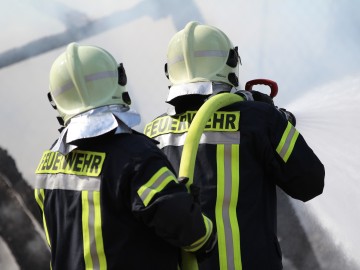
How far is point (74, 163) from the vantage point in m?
2.00

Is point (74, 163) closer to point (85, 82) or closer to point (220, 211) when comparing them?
point (85, 82)

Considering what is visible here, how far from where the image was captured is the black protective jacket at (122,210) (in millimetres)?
1812

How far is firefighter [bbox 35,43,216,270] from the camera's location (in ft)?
5.98

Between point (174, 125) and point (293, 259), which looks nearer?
point (174, 125)

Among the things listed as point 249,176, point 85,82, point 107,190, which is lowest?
point 249,176

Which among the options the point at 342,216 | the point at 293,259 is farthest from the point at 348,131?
the point at 293,259

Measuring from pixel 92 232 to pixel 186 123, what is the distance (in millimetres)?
666

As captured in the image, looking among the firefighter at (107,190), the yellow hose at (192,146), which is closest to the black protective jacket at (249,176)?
the yellow hose at (192,146)

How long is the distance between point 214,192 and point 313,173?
0.34 metres

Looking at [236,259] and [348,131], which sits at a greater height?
[236,259]

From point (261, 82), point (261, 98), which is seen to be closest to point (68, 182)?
point (261, 98)

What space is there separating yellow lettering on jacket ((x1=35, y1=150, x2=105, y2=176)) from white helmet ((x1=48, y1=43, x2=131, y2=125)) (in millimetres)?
125

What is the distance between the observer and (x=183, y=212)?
1804 millimetres

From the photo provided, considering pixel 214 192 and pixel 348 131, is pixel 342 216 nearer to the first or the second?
pixel 348 131
